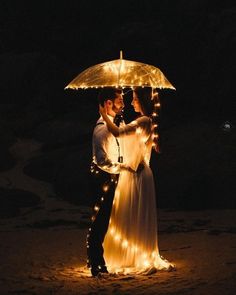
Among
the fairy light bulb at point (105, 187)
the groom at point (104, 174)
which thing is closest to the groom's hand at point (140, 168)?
the groom at point (104, 174)

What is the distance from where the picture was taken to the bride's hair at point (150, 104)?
775 centimetres

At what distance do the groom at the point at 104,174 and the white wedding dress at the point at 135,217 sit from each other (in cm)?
17

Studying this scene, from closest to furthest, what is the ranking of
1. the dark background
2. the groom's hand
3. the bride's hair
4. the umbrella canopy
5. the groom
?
the umbrella canopy < the groom < the bride's hair < the groom's hand < the dark background

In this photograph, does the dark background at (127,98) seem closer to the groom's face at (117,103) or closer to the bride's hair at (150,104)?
the bride's hair at (150,104)

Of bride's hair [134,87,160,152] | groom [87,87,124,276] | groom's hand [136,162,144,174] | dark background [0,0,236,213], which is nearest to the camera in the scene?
groom [87,87,124,276]

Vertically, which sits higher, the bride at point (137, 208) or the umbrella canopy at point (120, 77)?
the umbrella canopy at point (120, 77)

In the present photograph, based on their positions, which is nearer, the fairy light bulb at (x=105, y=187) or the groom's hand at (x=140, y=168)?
the fairy light bulb at (x=105, y=187)

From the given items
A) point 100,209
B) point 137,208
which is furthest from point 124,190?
point 100,209

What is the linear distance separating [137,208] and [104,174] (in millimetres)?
601

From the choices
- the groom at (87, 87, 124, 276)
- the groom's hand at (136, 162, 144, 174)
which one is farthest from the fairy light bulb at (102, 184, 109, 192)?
the groom's hand at (136, 162, 144, 174)

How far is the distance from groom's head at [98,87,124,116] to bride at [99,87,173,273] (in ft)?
0.72

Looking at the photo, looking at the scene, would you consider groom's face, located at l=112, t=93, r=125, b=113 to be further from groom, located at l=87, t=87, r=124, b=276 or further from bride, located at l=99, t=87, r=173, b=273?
bride, located at l=99, t=87, r=173, b=273

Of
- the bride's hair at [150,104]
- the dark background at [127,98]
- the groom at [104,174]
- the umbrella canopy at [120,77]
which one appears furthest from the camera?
the dark background at [127,98]

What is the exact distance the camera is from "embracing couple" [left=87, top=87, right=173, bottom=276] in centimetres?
768
